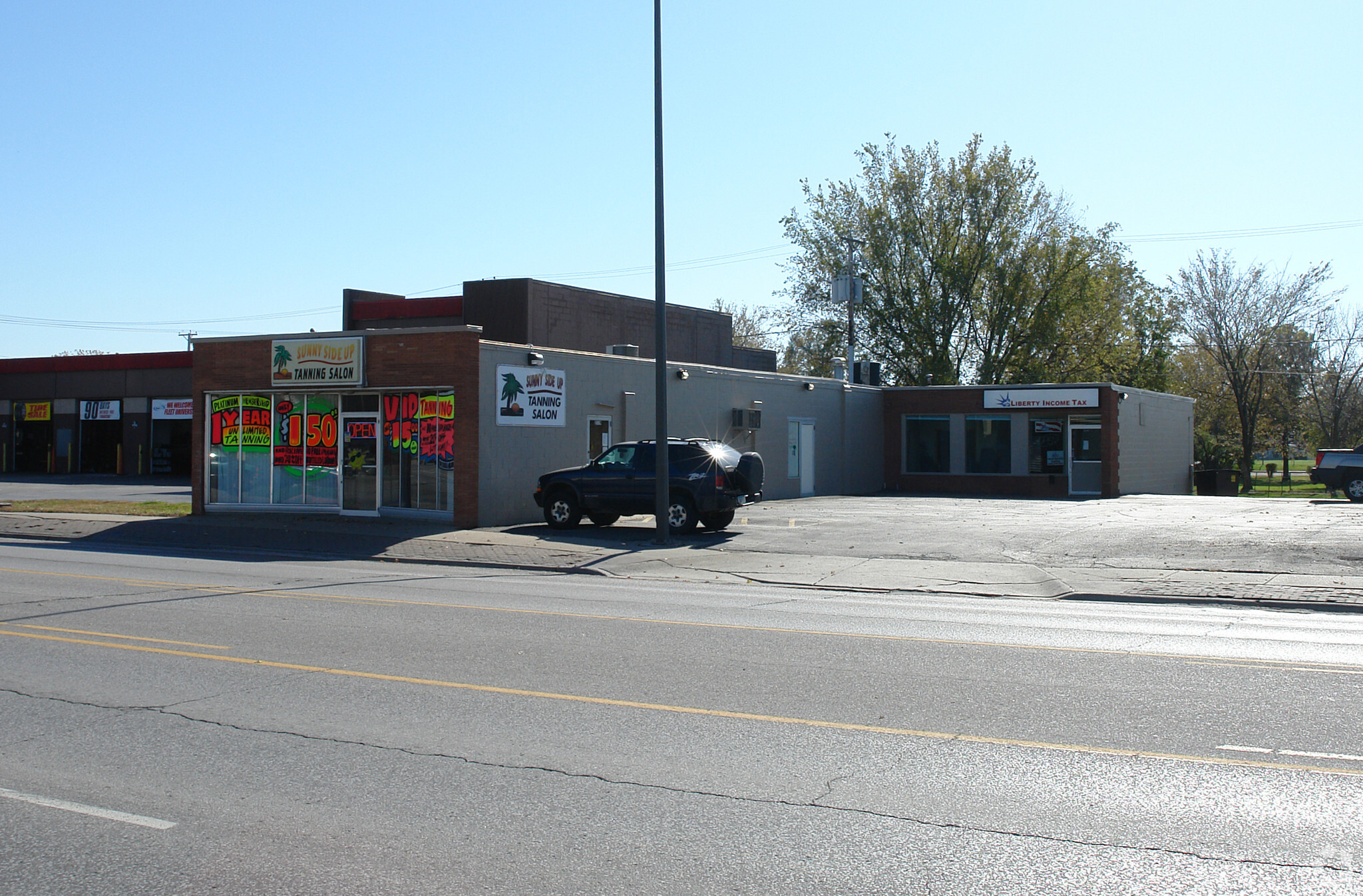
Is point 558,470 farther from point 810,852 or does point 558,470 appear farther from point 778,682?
point 810,852

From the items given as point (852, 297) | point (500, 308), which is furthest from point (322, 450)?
point (852, 297)

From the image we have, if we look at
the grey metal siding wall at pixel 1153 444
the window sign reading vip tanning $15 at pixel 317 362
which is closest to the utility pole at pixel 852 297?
the grey metal siding wall at pixel 1153 444

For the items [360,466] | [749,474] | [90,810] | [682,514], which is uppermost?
[360,466]

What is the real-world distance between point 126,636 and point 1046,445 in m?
30.6

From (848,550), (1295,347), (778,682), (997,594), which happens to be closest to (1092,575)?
(997,594)

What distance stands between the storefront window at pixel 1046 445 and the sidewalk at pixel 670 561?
18584 mm

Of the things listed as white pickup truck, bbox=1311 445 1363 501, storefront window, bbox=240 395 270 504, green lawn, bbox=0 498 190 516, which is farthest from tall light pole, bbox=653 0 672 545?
white pickup truck, bbox=1311 445 1363 501

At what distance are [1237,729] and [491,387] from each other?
17.2 meters

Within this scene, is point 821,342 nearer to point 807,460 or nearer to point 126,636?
point 807,460

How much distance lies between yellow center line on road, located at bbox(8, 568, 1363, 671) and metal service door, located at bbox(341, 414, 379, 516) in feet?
27.0

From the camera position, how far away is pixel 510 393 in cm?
2242

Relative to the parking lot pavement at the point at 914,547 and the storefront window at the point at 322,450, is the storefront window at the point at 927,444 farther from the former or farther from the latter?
the storefront window at the point at 322,450

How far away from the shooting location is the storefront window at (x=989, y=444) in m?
36.0

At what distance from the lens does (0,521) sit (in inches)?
942
